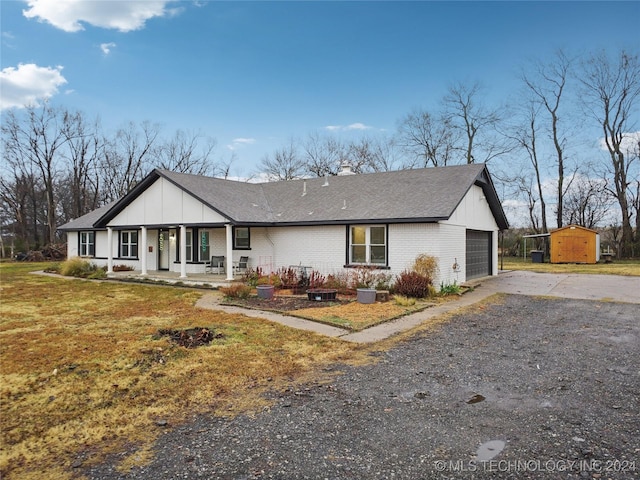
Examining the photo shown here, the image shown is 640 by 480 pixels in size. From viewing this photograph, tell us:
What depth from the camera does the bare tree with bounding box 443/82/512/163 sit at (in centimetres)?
3497

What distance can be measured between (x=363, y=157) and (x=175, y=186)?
2331cm

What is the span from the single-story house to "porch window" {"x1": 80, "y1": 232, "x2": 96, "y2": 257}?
11.3 feet

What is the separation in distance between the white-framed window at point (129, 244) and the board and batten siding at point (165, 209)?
1.73 metres

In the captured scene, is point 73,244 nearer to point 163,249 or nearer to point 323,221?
point 163,249

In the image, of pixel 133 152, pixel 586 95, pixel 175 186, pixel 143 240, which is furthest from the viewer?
pixel 133 152

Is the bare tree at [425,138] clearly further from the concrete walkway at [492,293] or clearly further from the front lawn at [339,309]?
the front lawn at [339,309]

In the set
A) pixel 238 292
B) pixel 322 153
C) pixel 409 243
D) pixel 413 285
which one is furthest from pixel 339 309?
pixel 322 153

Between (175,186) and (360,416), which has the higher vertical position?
(175,186)

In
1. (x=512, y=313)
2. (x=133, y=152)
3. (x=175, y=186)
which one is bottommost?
(x=512, y=313)

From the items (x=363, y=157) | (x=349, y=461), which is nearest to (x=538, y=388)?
(x=349, y=461)

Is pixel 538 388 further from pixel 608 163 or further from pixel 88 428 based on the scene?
pixel 608 163

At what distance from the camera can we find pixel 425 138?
36.9 metres

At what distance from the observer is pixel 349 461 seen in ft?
11.1

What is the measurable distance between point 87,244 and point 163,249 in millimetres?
6882
